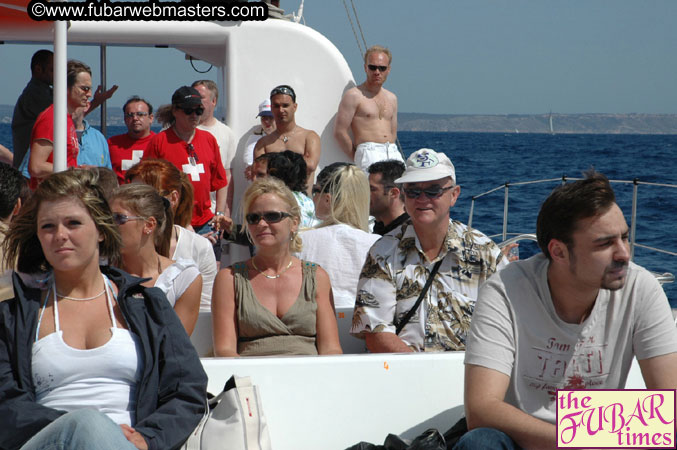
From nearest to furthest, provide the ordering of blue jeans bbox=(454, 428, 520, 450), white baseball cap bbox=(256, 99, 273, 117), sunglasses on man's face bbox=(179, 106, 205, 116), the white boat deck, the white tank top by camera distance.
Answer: blue jeans bbox=(454, 428, 520, 450)
the white tank top
the white boat deck
sunglasses on man's face bbox=(179, 106, 205, 116)
white baseball cap bbox=(256, 99, 273, 117)

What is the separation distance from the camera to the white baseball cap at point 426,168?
138 inches

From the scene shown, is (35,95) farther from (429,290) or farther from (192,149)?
(429,290)

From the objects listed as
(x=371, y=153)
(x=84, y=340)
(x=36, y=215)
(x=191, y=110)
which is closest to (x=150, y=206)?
(x=36, y=215)

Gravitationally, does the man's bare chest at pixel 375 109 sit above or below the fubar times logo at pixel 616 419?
above

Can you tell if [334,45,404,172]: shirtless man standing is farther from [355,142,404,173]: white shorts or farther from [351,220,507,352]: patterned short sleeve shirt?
[351,220,507,352]: patterned short sleeve shirt

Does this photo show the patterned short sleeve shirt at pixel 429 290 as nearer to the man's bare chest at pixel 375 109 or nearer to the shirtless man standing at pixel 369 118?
the shirtless man standing at pixel 369 118

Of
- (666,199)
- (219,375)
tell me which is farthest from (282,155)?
(666,199)

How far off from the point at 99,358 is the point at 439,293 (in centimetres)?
152

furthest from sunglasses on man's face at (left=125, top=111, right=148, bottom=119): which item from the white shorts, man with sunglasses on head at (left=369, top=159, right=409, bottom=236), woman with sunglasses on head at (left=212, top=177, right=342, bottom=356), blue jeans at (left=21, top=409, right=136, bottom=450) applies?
blue jeans at (left=21, top=409, right=136, bottom=450)

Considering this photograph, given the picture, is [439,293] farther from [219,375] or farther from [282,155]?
[282,155]

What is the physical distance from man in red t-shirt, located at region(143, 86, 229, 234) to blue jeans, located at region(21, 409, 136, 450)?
358 centimetres

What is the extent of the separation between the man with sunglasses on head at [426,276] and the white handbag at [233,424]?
873 mm

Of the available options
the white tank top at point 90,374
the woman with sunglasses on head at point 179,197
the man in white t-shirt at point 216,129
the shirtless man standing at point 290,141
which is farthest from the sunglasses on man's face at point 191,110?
the white tank top at point 90,374

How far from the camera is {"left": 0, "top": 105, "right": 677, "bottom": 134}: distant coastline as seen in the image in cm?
16725
